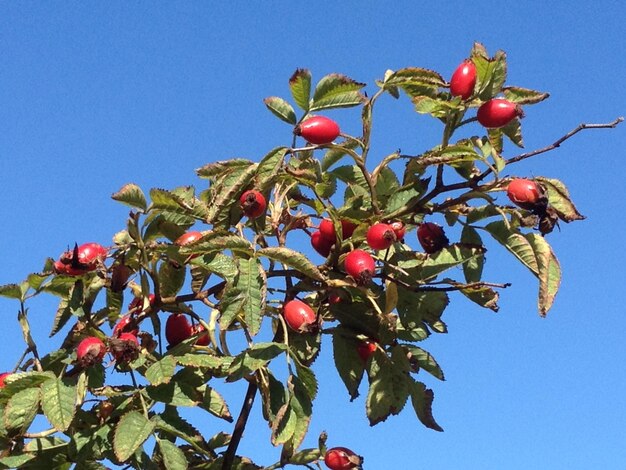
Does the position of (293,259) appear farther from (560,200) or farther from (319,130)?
(560,200)

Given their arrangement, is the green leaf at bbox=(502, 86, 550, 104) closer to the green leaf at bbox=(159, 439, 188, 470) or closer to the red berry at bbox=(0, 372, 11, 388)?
the green leaf at bbox=(159, 439, 188, 470)

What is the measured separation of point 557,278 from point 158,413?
110 centimetres

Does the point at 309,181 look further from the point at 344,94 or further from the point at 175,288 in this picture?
the point at 175,288

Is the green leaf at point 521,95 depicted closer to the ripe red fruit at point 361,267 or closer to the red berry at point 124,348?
the ripe red fruit at point 361,267

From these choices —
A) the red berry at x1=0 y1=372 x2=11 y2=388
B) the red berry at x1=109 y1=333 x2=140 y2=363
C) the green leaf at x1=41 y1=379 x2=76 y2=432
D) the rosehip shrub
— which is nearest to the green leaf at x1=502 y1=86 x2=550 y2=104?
the rosehip shrub

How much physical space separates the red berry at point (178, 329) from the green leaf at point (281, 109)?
62 centimetres

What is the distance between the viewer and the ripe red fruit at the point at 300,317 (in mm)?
2312

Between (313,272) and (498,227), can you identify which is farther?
(498,227)

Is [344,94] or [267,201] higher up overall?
[344,94]

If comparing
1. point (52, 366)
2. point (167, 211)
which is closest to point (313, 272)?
point (167, 211)

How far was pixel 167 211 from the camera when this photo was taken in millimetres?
2441

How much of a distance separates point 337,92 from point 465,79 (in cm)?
35

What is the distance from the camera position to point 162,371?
232cm

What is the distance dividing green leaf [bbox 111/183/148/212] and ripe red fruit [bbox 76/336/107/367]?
0.37m
